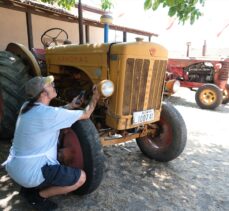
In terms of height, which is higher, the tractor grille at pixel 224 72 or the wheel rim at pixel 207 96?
the tractor grille at pixel 224 72

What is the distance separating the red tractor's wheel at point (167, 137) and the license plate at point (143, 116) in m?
0.42

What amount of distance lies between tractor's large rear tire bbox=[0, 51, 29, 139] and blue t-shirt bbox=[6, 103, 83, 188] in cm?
117

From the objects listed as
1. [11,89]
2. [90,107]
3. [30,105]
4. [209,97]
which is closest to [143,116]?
[90,107]

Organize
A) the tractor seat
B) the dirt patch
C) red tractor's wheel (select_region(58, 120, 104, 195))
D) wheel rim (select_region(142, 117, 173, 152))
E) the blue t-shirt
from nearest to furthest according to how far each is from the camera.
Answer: the blue t-shirt, red tractor's wheel (select_region(58, 120, 104, 195)), the dirt patch, wheel rim (select_region(142, 117, 173, 152)), the tractor seat

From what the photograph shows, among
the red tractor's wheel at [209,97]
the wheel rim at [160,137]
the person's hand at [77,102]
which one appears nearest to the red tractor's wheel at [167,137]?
the wheel rim at [160,137]

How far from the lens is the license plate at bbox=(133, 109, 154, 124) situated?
112 inches

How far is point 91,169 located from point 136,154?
4.82 feet

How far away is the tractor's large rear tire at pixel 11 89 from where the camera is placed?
10.8 ft

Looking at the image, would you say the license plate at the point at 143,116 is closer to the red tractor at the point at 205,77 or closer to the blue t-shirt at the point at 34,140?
the blue t-shirt at the point at 34,140

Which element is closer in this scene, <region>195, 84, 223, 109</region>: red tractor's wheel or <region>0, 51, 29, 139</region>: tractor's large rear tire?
<region>0, 51, 29, 139</region>: tractor's large rear tire

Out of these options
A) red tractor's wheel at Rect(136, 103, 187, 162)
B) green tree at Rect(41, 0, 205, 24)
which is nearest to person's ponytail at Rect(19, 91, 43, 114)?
red tractor's wheel at Rect(136, 103, 187, 162)

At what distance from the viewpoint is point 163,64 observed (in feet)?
9.91

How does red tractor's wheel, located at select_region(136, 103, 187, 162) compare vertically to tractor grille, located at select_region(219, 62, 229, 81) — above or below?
below

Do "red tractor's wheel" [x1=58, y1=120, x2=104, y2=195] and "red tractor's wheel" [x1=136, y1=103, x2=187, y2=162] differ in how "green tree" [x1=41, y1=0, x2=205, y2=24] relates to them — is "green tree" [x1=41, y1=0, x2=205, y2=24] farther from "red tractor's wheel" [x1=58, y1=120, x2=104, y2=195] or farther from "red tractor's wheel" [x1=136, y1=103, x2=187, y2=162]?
"red tractor's wheel" [x1=58, y1=120, x2=104, y2=195]
